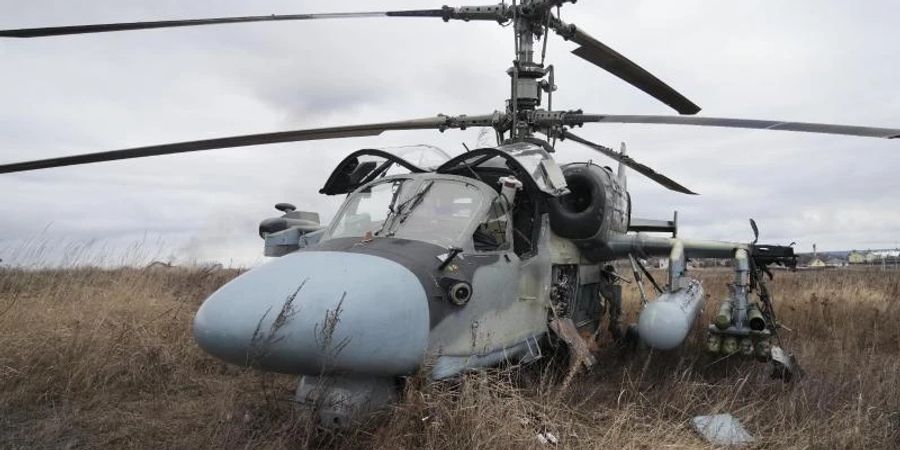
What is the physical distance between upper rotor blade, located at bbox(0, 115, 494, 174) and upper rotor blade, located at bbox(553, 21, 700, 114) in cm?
→ 133

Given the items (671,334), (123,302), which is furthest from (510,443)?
(123,302)

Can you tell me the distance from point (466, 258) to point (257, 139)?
268cm

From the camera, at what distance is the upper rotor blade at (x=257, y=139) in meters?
5.79

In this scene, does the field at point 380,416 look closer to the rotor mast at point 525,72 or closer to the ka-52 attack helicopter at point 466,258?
the ka-52 attack helicopter at point 466,258

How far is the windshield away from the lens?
18.1ft

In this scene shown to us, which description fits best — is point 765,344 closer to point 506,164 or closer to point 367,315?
point 506,164

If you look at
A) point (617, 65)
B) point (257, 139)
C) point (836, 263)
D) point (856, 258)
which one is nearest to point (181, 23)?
point (257, 139)

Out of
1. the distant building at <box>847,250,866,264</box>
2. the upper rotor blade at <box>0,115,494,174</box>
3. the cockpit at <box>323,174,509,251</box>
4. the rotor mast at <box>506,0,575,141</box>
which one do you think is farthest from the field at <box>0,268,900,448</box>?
the distant building at <box>847,250,866,264</box>

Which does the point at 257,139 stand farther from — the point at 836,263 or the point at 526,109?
the point at 836,263

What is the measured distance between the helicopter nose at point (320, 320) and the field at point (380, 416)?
43cm

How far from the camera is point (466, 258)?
17.5ft

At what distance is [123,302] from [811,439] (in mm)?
8130

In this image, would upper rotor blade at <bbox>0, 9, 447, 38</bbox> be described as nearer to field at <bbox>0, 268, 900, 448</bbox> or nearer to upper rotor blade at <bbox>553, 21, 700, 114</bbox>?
upper rotor blade at <bbox>553, 21, 700, 114</bbox>

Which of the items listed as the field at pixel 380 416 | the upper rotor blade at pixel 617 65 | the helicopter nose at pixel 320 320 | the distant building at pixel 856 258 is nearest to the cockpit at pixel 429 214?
the helicopter nose at pixel 320 320
